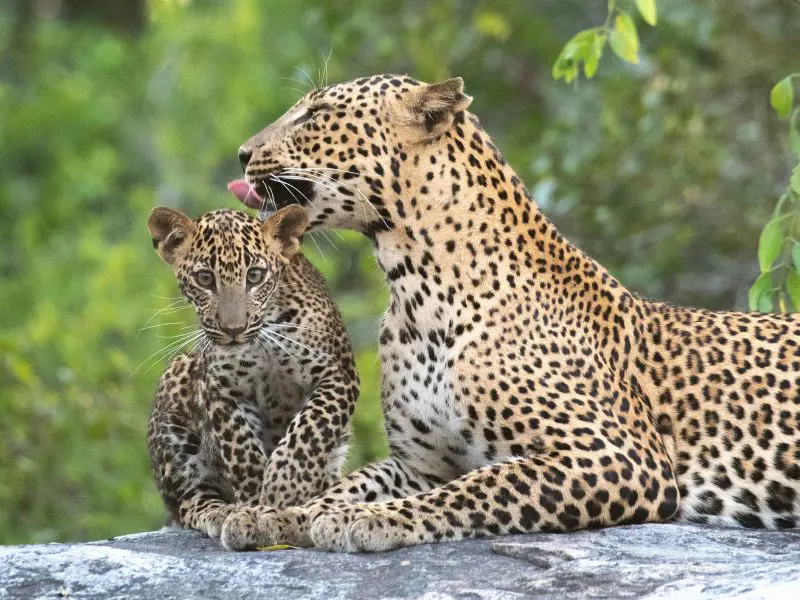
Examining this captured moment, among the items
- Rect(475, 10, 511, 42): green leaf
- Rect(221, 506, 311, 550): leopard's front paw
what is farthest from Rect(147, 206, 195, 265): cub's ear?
Rect(475, 10, 511, 42): green leaf

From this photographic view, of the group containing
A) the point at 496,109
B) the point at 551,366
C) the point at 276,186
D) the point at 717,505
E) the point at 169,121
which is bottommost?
the point at 717,505

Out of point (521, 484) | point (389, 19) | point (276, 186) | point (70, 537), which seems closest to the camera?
point (521, 484)

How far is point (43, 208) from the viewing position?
28141 millimetres

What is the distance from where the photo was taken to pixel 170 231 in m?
8.66

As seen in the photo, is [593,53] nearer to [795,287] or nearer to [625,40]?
[625,40]

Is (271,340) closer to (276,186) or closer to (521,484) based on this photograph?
(276,186)

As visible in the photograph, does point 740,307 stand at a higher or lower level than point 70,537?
higher

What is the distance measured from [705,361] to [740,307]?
714 centimetres

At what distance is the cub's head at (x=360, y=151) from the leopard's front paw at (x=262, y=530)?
5.30ft

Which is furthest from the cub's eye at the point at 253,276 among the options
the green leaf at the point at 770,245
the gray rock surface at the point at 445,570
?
the green leaf at the point at 770,245

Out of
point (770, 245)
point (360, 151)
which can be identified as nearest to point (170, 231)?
point (360, 151)

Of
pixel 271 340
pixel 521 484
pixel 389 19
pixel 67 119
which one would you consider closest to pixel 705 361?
pixel 521 484

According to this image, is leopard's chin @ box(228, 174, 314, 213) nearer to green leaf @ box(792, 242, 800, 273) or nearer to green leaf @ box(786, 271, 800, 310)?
green leaf @ box(792, 242, 800, 273)

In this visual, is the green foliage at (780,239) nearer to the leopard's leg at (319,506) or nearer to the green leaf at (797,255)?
the green leaf at (797,255)
